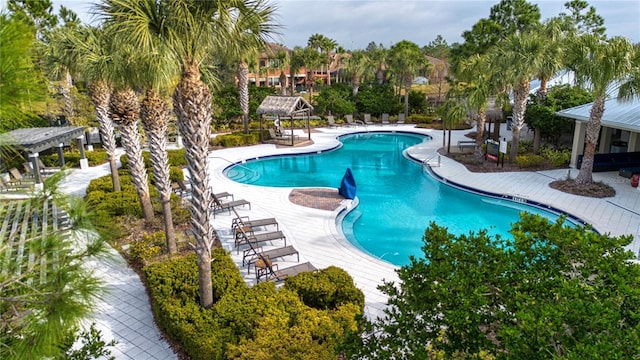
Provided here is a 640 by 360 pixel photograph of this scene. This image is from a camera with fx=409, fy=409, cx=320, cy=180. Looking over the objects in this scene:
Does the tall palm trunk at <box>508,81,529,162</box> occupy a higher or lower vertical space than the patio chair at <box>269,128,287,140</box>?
higher

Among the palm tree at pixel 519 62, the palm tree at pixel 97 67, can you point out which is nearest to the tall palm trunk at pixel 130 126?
the palm tree at pixel 97 67

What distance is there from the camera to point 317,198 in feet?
60.0

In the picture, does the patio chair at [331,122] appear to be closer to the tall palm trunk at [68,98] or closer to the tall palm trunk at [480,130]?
the tall palm trunk at [480,130]

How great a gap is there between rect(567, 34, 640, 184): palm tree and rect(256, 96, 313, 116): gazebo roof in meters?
17.5

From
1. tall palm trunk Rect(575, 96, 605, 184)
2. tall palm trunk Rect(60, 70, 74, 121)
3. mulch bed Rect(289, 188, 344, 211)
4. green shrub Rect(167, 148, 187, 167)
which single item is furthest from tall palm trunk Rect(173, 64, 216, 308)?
tall palm trunk Rect(60, 70, 74, 121)

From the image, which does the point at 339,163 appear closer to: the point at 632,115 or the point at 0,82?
the point at 632,115

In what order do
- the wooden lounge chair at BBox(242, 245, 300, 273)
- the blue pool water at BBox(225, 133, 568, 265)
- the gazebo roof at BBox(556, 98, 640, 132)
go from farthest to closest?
the gazebo roof at BBox(556, 98, 640, 132)
the blue pool water at BBox(225, 133, 568, 265)
the wooden lounge chair at BBox(242, 245, 300, 273)

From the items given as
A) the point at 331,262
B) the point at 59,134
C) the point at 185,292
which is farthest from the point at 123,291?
the point at 59,134

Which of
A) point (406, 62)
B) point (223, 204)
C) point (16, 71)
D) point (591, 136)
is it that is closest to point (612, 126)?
point (591, 136)

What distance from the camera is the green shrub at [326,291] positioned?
360 inches

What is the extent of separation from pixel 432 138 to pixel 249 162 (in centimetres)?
1499

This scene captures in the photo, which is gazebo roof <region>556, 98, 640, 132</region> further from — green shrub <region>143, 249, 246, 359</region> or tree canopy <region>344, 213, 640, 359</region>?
green shrub <region>143, 249, 246, 359</region>

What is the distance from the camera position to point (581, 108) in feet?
68.3

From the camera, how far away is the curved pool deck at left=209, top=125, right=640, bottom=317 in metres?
11.9
